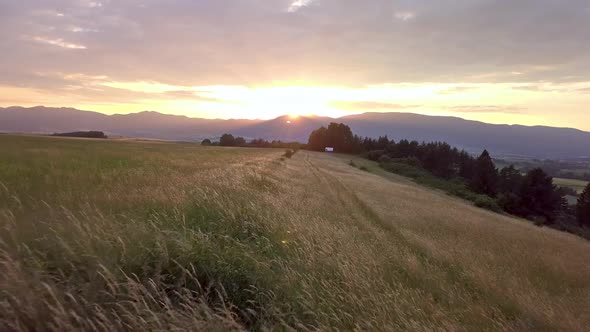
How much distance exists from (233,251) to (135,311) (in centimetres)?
217

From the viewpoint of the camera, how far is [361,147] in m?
130

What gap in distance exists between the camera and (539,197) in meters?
68.9

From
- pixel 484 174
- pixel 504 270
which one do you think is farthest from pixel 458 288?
pixel 484 174

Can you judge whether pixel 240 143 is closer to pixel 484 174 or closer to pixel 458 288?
pixel 484 174

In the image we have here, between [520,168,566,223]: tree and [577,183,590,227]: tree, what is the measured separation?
14.1 feet

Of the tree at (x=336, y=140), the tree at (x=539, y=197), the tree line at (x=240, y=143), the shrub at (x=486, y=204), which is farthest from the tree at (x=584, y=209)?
the tree line at (x=240, y=143)

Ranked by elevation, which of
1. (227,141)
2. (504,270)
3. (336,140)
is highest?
(336,140)

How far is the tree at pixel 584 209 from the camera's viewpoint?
69312mm

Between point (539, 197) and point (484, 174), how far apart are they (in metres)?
14.6

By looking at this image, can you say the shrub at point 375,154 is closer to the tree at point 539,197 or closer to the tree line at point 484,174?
the tree line at point 484,174

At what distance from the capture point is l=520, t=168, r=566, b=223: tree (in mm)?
68188

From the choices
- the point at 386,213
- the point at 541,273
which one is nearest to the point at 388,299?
the point at 541,273

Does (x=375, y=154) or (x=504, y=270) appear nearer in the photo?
(x=504, y=270)

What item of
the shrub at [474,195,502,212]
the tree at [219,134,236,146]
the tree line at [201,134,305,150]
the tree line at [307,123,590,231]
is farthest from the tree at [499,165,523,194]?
the tree at [219,134,236,146]
